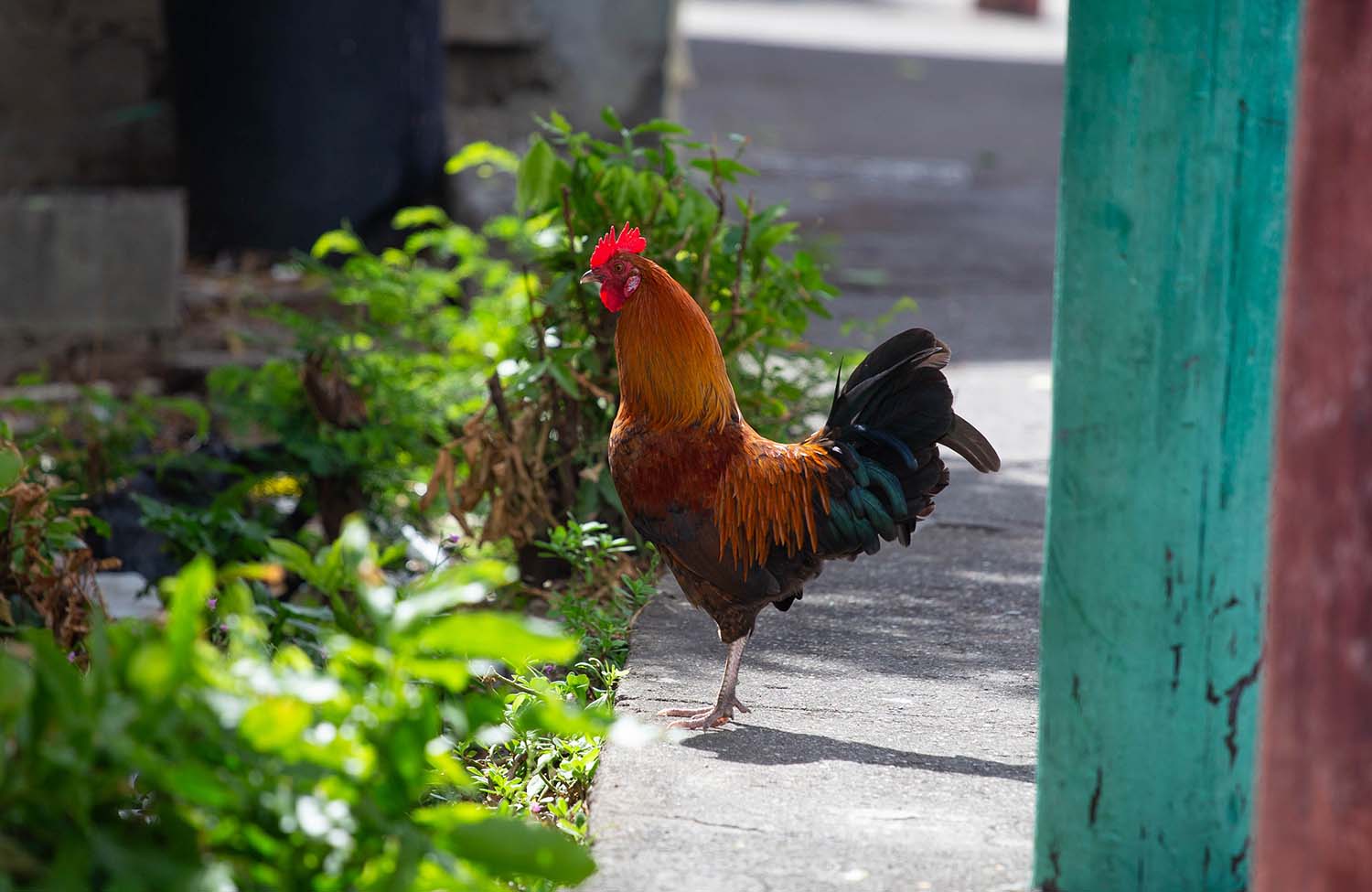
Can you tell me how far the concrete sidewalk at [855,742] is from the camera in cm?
272

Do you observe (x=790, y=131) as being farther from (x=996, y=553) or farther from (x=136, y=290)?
(x=996, y=553)

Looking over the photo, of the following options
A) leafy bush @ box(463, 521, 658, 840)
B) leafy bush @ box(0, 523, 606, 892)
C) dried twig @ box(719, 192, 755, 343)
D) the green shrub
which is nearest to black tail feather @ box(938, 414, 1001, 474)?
leafy bush @ box(463, 521, 658, 840)

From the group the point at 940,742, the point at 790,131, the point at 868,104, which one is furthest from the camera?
the point at 868,104

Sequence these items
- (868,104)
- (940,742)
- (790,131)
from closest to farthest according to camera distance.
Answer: (940,742) → (790,131) → (868,104)

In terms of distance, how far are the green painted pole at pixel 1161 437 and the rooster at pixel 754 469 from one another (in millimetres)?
1047

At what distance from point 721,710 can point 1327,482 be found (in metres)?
1.81

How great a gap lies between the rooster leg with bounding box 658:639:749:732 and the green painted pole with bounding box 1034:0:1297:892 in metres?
0.99

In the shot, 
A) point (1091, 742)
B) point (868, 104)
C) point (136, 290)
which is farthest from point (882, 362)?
point (868, 104)

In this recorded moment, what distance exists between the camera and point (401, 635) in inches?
84.4

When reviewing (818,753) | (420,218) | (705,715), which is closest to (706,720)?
(705,715)

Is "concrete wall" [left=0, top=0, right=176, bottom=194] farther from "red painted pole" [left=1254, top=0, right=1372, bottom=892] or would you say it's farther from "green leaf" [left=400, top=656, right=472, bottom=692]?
"red painted pole" [left=1254, top=0, right=1372, bottom=892]

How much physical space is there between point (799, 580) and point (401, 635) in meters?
1.61

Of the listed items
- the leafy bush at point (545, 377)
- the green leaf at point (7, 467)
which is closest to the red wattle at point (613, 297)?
the leafy bush at point (545, 377)

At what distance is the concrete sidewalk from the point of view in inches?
107
